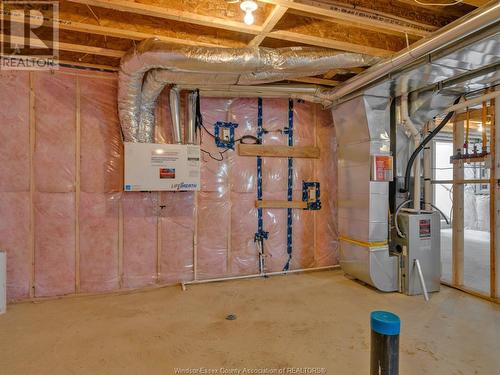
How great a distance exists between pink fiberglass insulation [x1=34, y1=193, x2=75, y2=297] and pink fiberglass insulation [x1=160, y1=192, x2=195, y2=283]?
91 centimetres

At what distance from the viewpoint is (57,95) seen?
2992 millimetres

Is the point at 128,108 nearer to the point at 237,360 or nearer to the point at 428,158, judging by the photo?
the point at 237,360

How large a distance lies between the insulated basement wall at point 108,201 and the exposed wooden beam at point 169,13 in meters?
1.30

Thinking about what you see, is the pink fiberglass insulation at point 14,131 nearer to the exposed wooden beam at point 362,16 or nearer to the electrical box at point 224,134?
the electrical box at point 224,134

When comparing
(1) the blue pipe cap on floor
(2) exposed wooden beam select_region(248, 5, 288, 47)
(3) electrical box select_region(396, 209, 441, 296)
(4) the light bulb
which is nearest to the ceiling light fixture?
Answer: (4) the light bulb

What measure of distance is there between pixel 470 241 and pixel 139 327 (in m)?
6.38

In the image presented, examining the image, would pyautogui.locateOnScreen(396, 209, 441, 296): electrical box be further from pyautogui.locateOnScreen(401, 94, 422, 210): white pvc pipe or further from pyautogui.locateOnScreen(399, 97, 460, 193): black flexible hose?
pyautogui.locateOnScreen(399, 97, 460, 193): black flexible hose

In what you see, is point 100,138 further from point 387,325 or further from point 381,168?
point 387,325

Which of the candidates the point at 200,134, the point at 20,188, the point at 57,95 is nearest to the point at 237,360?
the point at 200,134

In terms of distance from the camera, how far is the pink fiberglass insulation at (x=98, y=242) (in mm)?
3080

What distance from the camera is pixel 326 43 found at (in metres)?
2.45

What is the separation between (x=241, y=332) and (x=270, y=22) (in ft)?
7.72

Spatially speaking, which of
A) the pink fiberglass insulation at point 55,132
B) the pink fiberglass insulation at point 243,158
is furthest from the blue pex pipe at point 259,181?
the pink fiberglass insulation at point 55,132

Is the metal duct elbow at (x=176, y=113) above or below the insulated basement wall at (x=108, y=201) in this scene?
above
